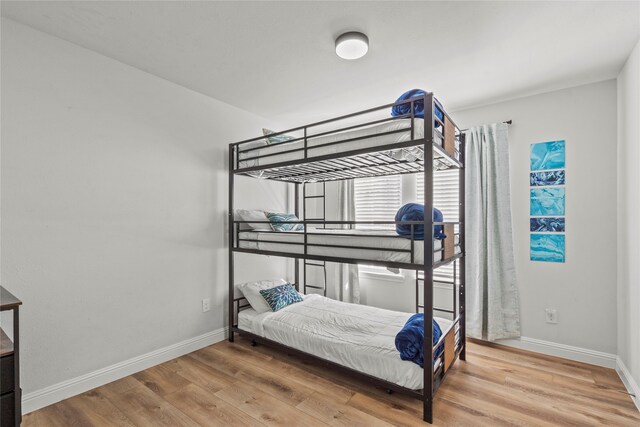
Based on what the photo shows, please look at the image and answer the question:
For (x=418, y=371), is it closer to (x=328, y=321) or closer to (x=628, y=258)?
(x=328, y=321)

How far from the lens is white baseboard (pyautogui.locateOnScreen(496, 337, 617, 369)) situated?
256 centimetres

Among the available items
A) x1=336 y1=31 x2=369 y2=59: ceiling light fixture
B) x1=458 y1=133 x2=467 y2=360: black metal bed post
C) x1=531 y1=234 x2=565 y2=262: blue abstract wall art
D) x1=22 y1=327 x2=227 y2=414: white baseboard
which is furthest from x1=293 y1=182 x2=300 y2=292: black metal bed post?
x1=531 y1=234 x2=565 y2=262: blue abstract wall art

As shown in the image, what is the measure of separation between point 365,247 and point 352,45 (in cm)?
134

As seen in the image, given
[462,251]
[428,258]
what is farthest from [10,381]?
[462,251]

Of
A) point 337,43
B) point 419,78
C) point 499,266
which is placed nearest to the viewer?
point 337,43

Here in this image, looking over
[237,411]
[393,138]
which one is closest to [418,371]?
[237,411]

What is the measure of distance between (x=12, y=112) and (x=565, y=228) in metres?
4.21

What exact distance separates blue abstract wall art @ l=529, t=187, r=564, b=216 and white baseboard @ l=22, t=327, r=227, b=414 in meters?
3.26

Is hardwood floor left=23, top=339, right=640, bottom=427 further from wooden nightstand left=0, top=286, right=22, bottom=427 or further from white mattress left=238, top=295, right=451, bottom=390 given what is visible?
wooden nightstand left=0, top=286, right=22, bottom=427

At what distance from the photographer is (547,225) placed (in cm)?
281

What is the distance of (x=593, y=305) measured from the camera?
2.63 meters

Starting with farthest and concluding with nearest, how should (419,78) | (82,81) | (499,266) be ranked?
(499,266) → (419,78) → (82,81)

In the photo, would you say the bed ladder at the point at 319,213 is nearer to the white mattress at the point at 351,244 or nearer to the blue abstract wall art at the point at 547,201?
the white mattress at the point at 351,244

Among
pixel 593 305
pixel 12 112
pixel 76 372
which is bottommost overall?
pixel 76 372
